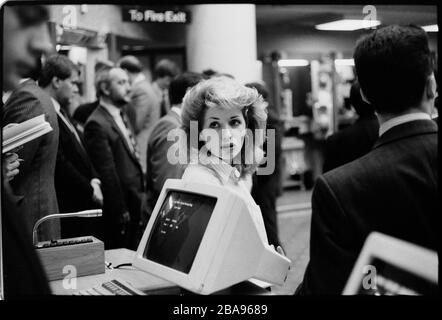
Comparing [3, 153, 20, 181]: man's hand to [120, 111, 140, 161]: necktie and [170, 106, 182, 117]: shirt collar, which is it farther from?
[120, 111, 140, 161]: necktie

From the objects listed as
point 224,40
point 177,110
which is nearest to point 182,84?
point 177,110

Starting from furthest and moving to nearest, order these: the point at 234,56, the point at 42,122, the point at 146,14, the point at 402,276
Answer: the point at 234,56 → the point at 146,14 → the point at 42,122 → the point at 402,276

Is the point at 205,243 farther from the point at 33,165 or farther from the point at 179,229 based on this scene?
the point at 33,165

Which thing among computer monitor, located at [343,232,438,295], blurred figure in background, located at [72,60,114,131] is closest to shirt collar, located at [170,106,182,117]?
blurred figure in background, located at [72,60,114,131]

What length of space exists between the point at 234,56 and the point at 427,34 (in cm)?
85

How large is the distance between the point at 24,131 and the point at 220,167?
664mm

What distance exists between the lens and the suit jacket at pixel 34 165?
1.88m

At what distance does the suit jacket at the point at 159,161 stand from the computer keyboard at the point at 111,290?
31 centimetres

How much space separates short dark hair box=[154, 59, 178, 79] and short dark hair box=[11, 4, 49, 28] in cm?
99

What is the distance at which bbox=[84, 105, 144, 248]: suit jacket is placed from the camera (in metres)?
2.21

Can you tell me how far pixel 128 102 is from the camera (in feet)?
9.68

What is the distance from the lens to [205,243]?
1.60 meters
